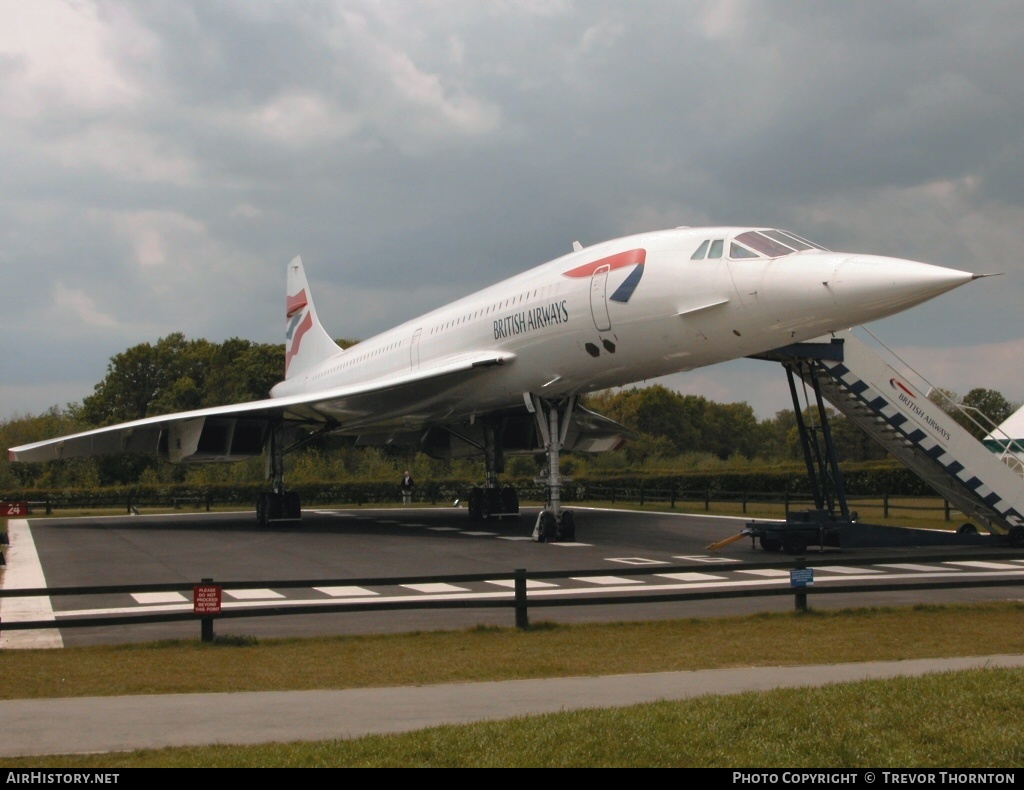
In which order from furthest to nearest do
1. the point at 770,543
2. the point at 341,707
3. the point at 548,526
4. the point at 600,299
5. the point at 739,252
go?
the point at 548,526 → the point at 600,299 → the point at 770,543 → the point at 739,252 → the point at 341,707

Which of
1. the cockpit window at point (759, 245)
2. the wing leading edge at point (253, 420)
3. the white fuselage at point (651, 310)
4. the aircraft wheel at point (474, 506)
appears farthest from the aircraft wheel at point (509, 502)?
the cockpit window at point (759, 245)

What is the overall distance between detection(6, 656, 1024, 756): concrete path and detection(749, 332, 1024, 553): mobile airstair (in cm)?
958

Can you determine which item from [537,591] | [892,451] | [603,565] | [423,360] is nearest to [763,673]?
[537,591]

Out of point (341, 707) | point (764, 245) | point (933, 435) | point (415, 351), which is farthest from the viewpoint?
point (415, 351)

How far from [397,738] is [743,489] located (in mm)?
30811

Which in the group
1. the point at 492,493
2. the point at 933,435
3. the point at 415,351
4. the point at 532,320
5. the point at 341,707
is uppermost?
the point at 415,351

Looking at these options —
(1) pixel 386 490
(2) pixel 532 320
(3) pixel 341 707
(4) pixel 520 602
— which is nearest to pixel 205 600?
(4) pixel 520 602

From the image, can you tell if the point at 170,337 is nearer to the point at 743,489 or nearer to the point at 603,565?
the point at 743,489

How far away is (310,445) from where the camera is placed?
160 ft

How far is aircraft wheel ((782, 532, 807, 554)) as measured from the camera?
16.9 m

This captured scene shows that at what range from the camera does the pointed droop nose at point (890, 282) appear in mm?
13281

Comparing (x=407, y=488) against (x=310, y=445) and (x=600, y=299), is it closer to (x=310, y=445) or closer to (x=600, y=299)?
(x=310, y=445)

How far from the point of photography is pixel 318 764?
5.05 meters

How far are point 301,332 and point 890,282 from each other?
81.6ft
